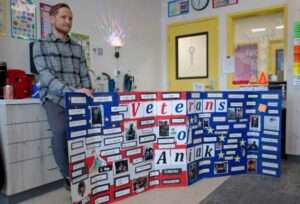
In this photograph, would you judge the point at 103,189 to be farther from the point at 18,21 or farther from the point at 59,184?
the point at 18,21

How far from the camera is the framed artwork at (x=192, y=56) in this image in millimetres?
3943

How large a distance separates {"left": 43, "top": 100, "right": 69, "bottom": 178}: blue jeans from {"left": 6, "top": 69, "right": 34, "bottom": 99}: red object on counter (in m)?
0.44

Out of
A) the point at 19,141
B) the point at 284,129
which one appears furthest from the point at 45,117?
the point at 284,129

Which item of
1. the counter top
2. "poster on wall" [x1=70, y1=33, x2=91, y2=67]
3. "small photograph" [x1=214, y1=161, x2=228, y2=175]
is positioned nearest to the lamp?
"poster on wall" [x1=70, y1=33, x2=91, y2=67]

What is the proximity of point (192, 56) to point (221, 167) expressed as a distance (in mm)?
2012

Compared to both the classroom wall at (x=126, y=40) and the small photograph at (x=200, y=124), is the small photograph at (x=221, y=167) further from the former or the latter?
the classroom wall at (x=126, y=40)

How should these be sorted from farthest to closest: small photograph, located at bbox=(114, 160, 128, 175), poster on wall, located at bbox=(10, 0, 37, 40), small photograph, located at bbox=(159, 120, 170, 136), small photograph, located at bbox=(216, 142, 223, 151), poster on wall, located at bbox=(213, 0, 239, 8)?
1. poster on wall, located at bbox=(213, 0, 239, 8)
2. small photograph, located at bbox=(216, 142, 223, 151)
3. poster on wall, located at bbox=(10, 0, 37, 40)
4. small photograph, located at bbox=(159, 120, 170, 136)
5. small photograph, located at bbox=(114, 160, 128, 175)

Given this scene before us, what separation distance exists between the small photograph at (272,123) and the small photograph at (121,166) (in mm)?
1431

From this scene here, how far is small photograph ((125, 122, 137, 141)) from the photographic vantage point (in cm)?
211

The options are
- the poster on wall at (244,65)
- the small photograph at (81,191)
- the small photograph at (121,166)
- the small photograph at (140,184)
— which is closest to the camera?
the small photograph at (81,191)

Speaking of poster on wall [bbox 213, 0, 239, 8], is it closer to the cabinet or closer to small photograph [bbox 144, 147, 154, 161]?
small photograph [bbox 144, 147, 154, 161]

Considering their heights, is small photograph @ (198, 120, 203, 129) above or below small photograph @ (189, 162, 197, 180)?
above

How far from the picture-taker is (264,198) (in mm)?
2029

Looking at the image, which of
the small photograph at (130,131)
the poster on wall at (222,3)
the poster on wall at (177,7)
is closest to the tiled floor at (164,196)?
the small photograph at (130,131)
